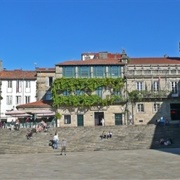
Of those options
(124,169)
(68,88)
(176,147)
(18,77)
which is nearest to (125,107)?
(68,88)

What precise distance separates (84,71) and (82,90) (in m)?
2.90

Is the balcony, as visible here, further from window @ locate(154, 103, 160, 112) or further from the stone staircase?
the stone staircase

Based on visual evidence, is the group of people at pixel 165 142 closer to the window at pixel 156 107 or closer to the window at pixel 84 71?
the window at pixel 156 107

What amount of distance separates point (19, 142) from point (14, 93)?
32854mm

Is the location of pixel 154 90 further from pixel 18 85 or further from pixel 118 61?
pixel 18 85

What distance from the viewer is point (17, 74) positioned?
69.3m

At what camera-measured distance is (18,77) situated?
68375 mm

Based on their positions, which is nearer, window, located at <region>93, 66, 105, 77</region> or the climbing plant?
the climbing plant

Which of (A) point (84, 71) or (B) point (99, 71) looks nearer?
(A) point (84, 71)

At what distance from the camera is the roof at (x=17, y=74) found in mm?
68356

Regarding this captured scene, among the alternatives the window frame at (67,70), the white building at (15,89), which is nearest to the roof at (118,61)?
the window frame at (67,70)

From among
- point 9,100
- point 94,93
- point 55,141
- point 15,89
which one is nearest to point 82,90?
point 94,93

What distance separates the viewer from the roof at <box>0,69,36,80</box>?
68356 mm

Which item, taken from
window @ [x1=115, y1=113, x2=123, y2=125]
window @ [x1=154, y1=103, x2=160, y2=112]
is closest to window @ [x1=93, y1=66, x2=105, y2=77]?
window @ [x1=115, y1=113, x2=123, y2=125]
